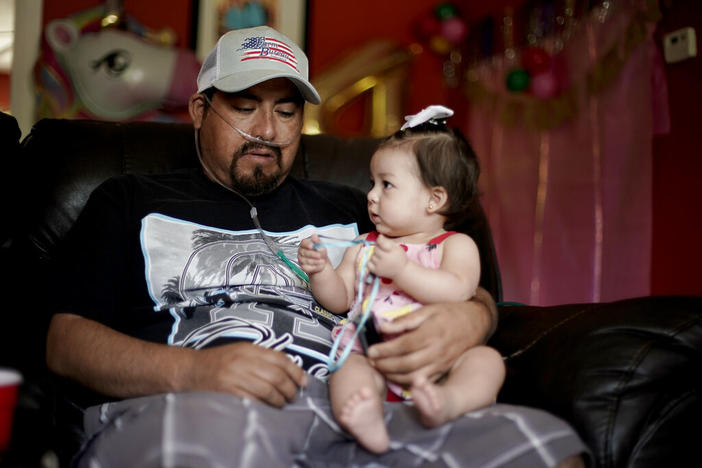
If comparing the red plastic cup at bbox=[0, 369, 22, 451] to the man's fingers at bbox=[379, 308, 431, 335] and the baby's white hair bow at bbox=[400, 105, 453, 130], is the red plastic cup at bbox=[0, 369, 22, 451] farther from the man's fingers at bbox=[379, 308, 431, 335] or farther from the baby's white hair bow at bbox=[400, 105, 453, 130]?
the baby's white hair bow at bbox=[400, 105, 453, 130]

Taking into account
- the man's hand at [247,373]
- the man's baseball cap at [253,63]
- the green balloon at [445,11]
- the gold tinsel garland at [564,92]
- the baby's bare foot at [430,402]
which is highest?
the green balloon at [445,11]

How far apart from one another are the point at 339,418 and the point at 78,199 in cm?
101

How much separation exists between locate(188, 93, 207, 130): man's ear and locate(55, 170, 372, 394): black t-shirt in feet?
0.78

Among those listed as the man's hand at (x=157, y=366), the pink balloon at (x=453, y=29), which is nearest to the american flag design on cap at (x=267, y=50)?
the man's hand at (x=157, y=366)

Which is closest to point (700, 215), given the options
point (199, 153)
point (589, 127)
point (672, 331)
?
point (589, 127)

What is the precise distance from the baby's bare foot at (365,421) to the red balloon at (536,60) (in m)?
2.78

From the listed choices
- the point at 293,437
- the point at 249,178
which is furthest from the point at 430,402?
the point at 249,178

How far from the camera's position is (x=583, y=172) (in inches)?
124

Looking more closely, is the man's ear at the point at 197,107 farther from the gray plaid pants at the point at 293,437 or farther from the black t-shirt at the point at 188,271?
the gray plaid pants at the point at 293,437

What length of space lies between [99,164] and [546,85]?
245cm

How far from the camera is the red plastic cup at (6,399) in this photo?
0.83 meters

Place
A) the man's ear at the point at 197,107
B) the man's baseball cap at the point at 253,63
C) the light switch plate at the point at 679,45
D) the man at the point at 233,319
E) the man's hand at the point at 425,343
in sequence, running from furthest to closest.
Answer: the light switch plate at the point at 679,45
the man's ear at the point at 197,107
the man's baseball cap at the point at 253,63
the man's hand at the point at 425,343
the man at the point at 233,319

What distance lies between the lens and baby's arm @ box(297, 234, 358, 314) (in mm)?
1257

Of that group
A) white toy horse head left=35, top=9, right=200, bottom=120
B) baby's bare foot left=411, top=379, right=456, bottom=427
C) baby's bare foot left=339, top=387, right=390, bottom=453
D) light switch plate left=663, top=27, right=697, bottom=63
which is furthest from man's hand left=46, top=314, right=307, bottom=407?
light switch plate left=663, top=27, right=697, bottom=63
